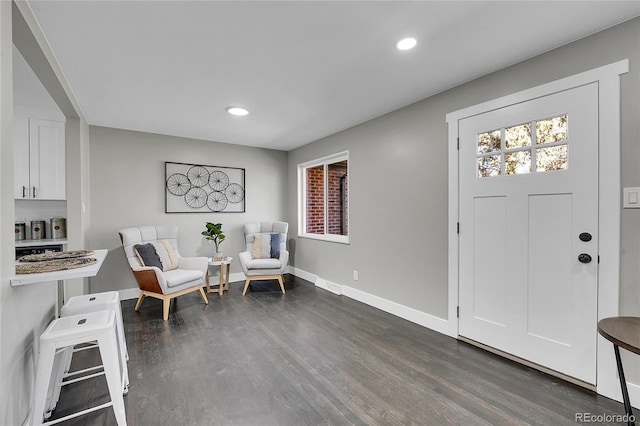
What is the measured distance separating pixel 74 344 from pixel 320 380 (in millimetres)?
1466

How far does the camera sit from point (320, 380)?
6.75ft

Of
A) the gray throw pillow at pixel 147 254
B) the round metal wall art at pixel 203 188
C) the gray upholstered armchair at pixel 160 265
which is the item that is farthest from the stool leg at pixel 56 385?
the round metal wall art at pixel 203 188

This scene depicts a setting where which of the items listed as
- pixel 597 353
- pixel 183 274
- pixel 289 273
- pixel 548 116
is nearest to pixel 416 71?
pixel 548 116

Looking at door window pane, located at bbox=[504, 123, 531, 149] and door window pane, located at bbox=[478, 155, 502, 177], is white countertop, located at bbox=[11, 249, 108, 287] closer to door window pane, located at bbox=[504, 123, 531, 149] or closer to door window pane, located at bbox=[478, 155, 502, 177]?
door window pane, located at bbox=[478, 155, 502, 177]

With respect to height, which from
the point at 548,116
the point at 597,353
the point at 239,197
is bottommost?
the point at 597,353

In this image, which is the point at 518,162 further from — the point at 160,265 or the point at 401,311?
the point at 160,265

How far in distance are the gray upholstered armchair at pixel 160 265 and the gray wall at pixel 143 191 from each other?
0.29m

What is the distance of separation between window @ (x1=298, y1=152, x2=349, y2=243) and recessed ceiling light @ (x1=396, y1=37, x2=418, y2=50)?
203 centimetres

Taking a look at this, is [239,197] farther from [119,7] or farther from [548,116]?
[548,116]

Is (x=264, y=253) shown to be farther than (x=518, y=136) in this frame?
Yes

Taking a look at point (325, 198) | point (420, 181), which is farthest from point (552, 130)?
point (325, 198)

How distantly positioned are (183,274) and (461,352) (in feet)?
9.94

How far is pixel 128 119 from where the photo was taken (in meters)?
3.54

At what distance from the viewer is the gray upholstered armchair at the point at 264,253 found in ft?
13.7
